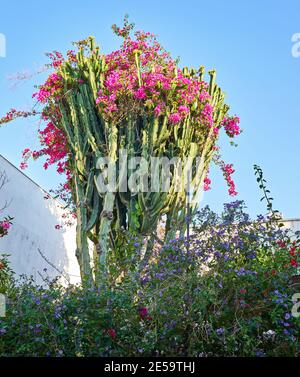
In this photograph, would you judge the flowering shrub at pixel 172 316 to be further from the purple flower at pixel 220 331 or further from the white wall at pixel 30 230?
the white wall at pixel 30 230

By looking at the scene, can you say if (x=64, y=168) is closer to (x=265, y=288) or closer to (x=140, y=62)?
(x=140, y=62)

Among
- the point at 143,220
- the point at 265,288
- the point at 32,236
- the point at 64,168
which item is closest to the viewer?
the point at 265,288

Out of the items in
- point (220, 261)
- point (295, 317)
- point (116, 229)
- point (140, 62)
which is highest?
point (140, 62)

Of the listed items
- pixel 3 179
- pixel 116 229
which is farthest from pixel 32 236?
pixel 116 229

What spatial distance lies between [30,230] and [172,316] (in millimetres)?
9352

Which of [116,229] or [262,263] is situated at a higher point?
[116,229]

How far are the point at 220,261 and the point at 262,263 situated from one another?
1.82 feet

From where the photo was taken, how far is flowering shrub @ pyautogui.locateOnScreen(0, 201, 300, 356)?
568 cm

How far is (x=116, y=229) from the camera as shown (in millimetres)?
10961

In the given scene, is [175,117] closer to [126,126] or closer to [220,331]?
[126,126]

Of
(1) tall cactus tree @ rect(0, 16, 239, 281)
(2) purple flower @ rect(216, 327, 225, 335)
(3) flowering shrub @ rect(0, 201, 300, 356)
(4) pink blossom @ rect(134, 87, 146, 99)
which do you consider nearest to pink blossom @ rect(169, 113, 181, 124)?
(1) tall cactus tree @ rect(0, 16, 239, 281)

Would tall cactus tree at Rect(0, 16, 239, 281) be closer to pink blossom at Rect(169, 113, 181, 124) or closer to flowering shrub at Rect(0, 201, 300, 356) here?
pink blossom at Rect(169, 113, 181, 124)

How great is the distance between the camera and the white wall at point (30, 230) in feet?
44.1

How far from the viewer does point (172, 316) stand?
5.81 meters
